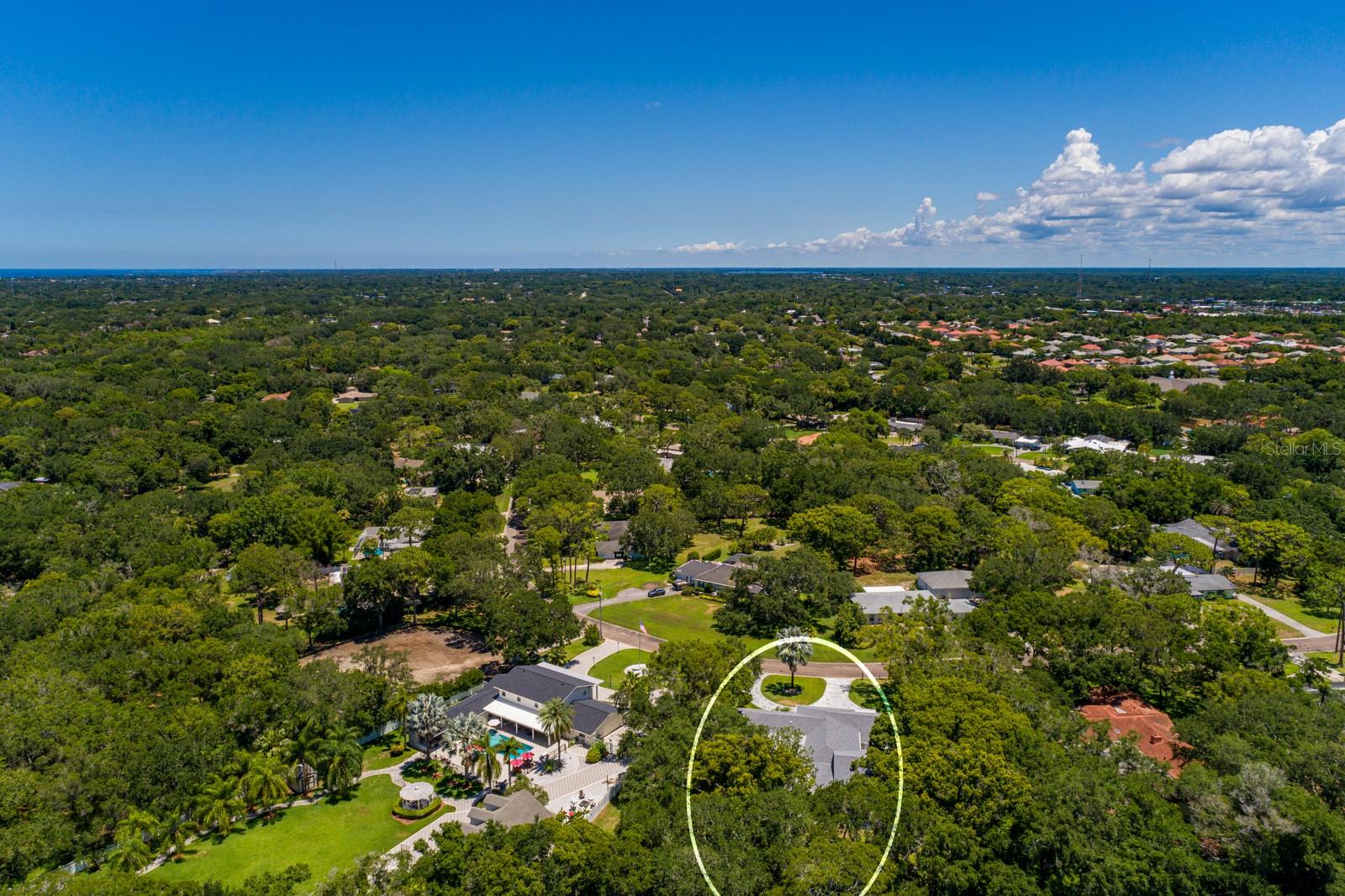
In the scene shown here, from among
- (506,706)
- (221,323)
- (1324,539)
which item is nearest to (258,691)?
(506,706)

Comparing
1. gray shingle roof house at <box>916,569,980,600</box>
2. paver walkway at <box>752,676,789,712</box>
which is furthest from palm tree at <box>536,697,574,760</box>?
gray shingle roof house at <box>916,569,980,600</box>

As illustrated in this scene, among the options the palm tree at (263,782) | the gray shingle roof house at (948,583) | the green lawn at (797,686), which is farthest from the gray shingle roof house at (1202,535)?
the palm tree at (263,782)

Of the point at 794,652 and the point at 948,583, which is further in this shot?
the point at 948,583

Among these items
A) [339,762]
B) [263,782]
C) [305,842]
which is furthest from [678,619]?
[263,782]

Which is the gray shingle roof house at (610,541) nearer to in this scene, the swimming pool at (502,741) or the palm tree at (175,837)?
the swimming pool at (502,741)

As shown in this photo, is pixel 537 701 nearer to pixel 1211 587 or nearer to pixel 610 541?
pixel 610 541

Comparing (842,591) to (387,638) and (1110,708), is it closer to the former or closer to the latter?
(1110,708)

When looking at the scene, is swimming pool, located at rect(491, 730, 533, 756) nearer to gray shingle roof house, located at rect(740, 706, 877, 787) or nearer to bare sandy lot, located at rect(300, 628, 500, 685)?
bare sandy lot, located at rect(300, 628, 500, 685)
